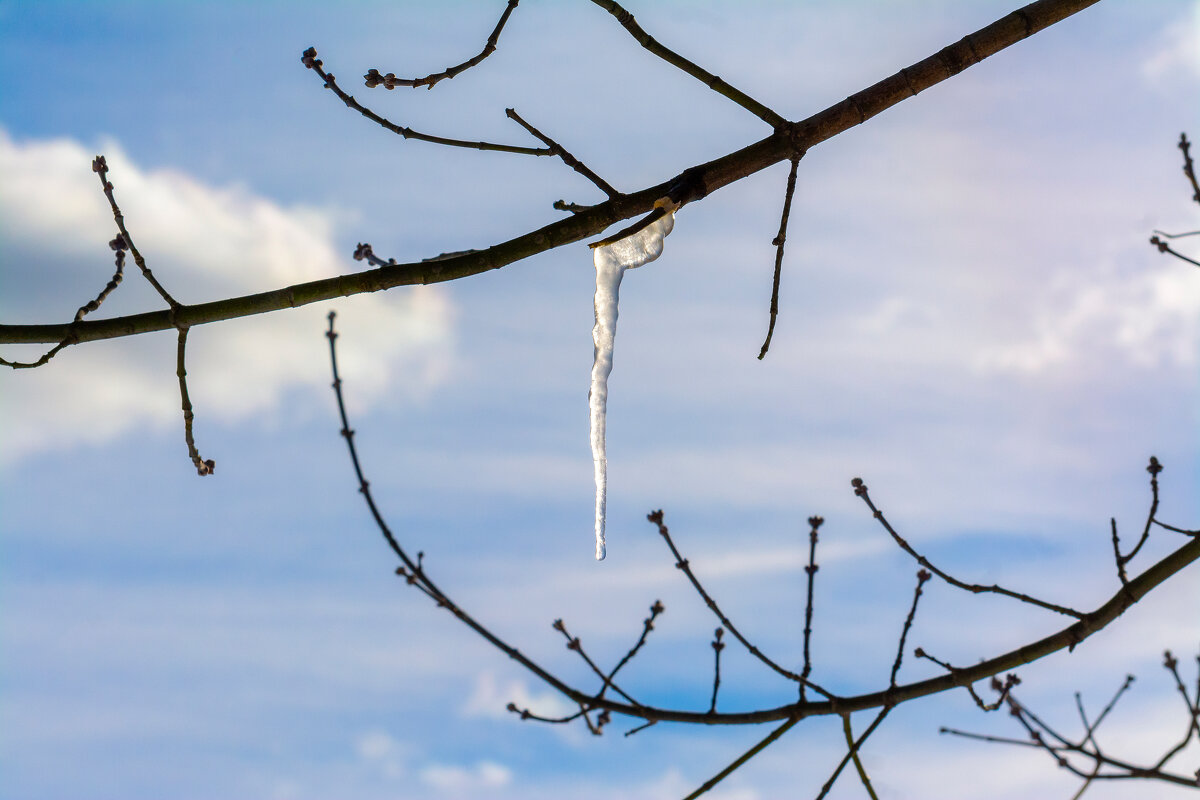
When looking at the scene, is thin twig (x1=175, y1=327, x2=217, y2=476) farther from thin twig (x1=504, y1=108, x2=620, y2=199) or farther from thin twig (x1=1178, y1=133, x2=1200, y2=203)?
thin twig (x1=1178, y1=133, x2=1200, y2=203)

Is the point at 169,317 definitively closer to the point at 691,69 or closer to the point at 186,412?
the point at 186,412

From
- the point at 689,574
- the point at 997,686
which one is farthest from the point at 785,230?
the point at 997,686

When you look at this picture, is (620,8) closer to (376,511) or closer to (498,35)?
(498,35)

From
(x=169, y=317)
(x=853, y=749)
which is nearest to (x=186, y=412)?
(x=169, y=317)

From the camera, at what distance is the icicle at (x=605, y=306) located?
3557mm

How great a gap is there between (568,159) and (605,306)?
0.63 meters

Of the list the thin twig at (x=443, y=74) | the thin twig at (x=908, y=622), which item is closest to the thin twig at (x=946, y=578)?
the thin twig at (x=908, y=622)

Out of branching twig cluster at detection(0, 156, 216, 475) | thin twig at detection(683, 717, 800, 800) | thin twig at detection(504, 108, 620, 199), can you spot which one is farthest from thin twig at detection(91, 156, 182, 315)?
thin twig at detection(683, 717, 800, 800)

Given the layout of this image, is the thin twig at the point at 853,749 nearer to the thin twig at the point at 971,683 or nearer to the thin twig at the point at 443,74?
the thin twig at the point at 971,683

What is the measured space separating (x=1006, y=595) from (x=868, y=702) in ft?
2.49

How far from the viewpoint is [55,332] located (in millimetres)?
3623

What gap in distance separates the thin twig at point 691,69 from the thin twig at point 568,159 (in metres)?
0.51

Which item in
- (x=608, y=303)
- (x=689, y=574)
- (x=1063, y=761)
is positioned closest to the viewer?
(x=608, y=303)

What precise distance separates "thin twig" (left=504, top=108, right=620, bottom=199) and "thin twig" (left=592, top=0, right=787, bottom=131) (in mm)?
510
